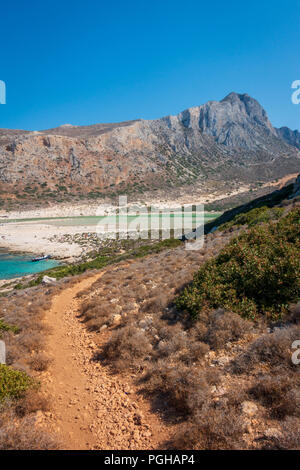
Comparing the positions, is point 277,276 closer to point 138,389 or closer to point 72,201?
point 138,389

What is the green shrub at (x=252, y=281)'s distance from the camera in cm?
636

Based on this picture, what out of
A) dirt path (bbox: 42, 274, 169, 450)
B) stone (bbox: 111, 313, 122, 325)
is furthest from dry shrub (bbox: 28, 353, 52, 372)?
stone (bbox: 111, 313, 122, 325)

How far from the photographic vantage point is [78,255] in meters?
37.1

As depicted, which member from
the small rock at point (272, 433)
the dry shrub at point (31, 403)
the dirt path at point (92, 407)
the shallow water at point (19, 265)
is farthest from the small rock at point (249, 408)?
the shallow water at point (19, 265)

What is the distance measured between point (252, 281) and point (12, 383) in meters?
6.12

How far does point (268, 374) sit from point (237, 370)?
60cm

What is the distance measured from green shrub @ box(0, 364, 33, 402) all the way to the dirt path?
2.02ft

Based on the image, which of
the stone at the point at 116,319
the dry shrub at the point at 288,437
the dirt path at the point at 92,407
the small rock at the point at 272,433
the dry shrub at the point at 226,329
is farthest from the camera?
the stone at the point at 116,319

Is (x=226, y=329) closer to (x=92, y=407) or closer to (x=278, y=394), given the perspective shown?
(x=278, y=394)

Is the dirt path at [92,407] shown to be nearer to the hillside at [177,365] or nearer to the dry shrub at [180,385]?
the hillside at [177,365]

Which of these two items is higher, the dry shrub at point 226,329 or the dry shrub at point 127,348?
the dry shrub at point 226,329

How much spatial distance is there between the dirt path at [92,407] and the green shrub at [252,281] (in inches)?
112

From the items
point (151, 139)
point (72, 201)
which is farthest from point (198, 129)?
point (72, 201)

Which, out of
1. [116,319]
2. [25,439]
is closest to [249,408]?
[25,439]
